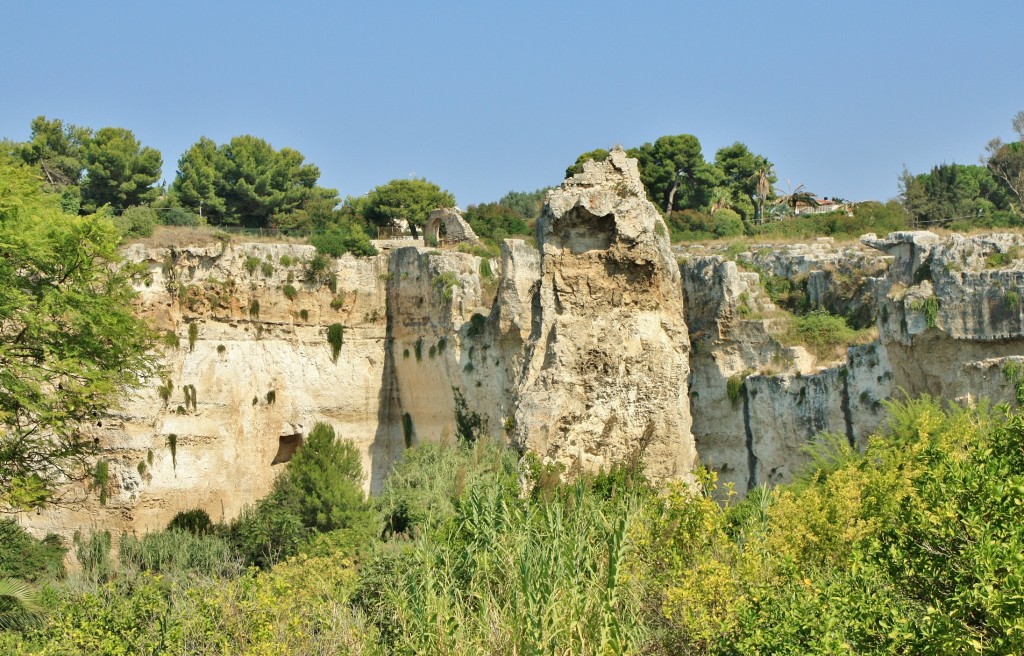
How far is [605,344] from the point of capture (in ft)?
70.3

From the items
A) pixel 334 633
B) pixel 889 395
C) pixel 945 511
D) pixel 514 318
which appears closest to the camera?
pixel 945 511

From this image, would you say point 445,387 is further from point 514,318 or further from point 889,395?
point 889,395

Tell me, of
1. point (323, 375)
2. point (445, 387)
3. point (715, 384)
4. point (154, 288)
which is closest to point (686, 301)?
point (715, 384)

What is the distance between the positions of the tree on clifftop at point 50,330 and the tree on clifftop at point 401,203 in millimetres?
25300

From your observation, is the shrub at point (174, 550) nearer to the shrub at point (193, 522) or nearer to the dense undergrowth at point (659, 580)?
the shrub at point (193, 522)

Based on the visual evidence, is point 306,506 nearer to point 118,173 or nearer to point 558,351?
point 558,351

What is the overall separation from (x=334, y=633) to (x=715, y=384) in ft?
46.2

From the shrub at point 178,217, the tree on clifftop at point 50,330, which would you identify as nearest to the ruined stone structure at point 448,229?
the shrub at point 178,217

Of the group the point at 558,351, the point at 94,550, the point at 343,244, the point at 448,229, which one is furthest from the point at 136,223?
the point at 558,351

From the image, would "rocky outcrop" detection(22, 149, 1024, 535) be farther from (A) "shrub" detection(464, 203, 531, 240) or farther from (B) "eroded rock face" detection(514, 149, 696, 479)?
(A) "shrub" detection(464, 203, 531, 240)

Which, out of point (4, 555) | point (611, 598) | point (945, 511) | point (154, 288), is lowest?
point (4, 555)

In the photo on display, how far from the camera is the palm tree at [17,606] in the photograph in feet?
61.1

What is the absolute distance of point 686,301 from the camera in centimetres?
2825

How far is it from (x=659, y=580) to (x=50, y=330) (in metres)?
10.5
